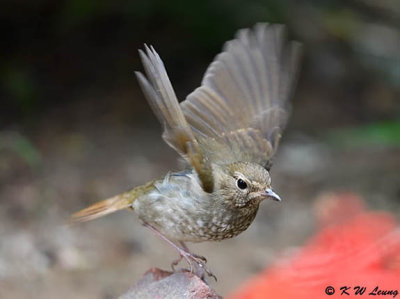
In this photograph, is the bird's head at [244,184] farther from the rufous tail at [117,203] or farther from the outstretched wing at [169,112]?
the rufous tail at [117,203]

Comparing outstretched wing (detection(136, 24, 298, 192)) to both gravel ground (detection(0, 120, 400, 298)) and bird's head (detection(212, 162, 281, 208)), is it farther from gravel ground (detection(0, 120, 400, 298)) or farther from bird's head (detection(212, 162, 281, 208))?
gravel ground (detection(0, 120, 400, 298))

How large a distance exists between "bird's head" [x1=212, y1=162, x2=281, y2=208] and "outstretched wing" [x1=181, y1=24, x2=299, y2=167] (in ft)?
1.40

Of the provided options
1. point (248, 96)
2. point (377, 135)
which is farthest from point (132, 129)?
point (248, 96)

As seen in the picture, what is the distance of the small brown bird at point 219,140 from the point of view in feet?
12.1

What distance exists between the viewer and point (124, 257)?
596 centimetres

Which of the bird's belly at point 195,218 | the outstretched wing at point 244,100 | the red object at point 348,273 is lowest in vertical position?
the red object at point 348,273

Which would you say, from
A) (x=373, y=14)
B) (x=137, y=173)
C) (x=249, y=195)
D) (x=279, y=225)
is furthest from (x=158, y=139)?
(x=249, y=195)

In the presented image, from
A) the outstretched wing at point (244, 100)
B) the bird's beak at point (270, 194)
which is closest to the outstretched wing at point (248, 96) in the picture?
the outstretched wing at point (244, 100)

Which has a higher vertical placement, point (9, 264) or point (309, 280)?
point (9, 264)

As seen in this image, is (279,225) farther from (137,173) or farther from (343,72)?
(343,72)

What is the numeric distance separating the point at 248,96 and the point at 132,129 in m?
3.16

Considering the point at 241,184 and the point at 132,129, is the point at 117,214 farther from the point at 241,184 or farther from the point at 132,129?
the point at 241,184

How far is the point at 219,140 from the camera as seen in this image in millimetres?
4211

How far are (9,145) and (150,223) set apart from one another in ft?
8.19
